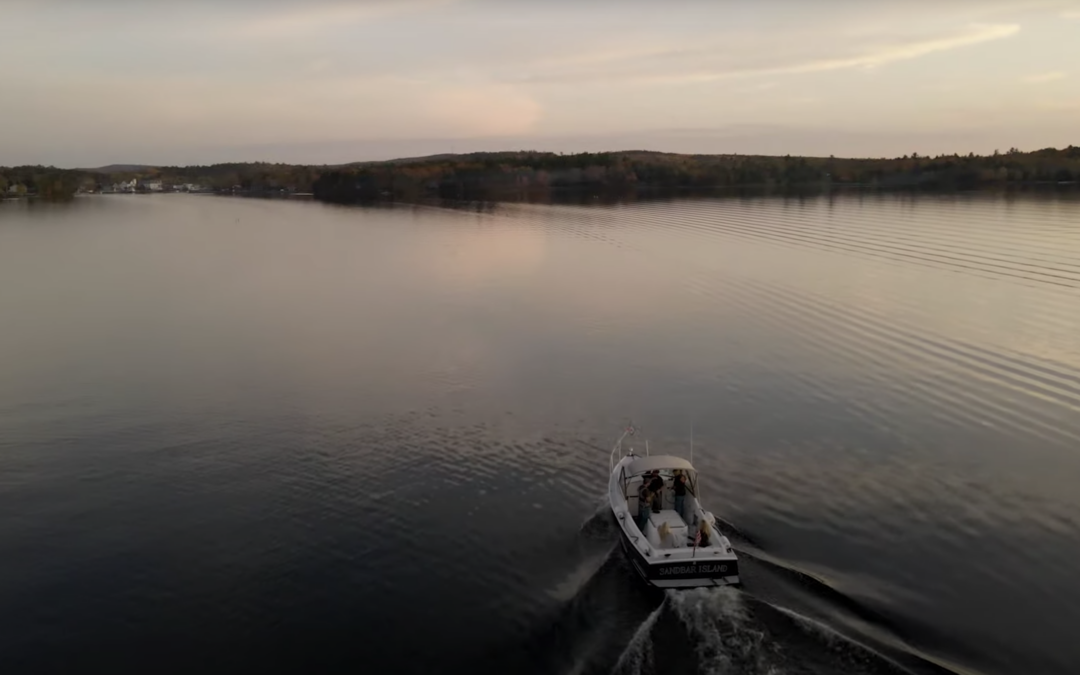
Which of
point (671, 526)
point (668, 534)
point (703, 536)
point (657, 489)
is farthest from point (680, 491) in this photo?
point (703, 536)

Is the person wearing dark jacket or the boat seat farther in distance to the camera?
the person wearing dark jacket

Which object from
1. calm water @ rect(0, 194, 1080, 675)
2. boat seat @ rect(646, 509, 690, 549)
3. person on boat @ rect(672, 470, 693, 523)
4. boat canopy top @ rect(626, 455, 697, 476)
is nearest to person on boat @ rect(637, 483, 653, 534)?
boat seat @ rect(646, 509, 690, 549)

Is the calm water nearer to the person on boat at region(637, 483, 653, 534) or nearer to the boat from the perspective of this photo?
the boat

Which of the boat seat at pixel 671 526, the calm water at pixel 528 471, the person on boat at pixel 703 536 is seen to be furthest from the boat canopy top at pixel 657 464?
the person on boat at pixel 703 536

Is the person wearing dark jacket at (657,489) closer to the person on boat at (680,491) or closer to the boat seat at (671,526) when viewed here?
the boat seat at (671,526)

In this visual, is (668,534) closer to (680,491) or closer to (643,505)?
(643,505)
